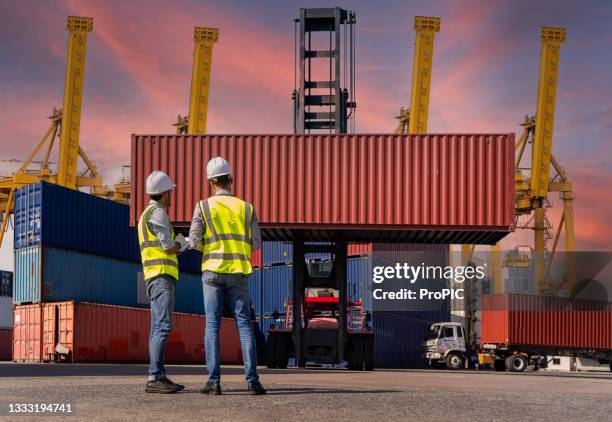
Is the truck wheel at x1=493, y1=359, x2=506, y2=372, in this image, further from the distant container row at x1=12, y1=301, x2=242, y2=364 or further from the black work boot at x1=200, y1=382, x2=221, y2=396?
the black work boot at x1=200, y1=382, x2=221, y2=396

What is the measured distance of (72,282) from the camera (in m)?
29.0

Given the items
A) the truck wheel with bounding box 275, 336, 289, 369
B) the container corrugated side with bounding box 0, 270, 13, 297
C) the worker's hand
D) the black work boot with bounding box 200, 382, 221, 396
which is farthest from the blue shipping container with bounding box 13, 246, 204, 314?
the black work boot with bounding box 200, 382, 221, 396

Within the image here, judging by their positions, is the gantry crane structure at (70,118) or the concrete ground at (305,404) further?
the gantry crane structure at (70,118)

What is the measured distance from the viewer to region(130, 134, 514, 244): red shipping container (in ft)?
76.5

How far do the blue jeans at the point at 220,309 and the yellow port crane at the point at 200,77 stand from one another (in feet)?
128

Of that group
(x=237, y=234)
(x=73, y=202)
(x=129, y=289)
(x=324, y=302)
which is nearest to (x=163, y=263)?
(x=237, y=234)

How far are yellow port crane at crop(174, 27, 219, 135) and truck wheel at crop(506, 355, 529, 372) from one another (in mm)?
20018

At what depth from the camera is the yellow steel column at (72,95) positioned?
45.3 metres

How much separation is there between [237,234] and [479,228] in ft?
54.8

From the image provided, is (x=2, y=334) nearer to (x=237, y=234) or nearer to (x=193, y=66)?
(x=193, y=66)

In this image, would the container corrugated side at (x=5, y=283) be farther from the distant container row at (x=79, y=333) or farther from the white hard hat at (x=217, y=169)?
the white hard hat at (x=217, y=169)

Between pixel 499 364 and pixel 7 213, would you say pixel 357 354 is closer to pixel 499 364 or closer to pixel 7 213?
pixel 499 364

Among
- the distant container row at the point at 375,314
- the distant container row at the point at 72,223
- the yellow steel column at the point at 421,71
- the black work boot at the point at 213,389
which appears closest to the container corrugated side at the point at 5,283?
the distant container row at the point at 375,314

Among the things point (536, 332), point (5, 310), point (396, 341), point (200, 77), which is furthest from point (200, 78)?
point (536, 332)
